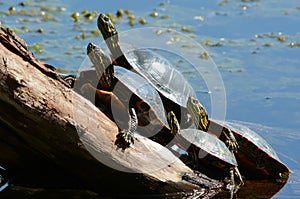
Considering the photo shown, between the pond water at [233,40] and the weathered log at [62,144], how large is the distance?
93 cm

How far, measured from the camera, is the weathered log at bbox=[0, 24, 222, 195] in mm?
2629

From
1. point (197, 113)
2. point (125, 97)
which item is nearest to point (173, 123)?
point (197, 113)

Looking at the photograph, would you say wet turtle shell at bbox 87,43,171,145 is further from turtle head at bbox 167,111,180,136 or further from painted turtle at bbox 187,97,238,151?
painted turtle at bbox 187,97,238,151

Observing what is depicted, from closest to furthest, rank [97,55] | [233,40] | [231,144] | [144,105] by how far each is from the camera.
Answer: [97,55], [144,105], [231,144], [233,40]

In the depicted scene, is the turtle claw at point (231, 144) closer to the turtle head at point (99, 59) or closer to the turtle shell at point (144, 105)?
the turtle shell at point (144, 105)

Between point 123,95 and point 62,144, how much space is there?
0.53 metres

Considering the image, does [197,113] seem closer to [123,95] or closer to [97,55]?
[123,95]

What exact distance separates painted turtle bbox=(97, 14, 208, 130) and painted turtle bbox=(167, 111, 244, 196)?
12cm

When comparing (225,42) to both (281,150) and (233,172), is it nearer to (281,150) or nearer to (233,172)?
(281,150)

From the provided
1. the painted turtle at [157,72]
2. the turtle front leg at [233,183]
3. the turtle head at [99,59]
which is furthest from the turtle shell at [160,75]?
the turtle front leg at [233,183]

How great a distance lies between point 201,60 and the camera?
5492 millimetres

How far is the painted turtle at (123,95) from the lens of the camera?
122 inches

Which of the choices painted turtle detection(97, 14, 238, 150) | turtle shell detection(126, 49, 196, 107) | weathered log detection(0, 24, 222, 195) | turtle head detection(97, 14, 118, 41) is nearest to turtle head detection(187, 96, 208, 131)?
painted turtle detection(97, 14, 238, 150)

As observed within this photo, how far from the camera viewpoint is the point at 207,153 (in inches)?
125
